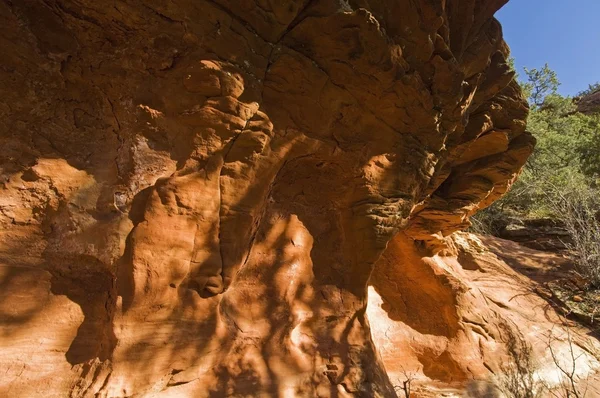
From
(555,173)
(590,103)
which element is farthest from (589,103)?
(555,173)

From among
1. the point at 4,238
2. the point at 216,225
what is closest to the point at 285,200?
the point at 216,225

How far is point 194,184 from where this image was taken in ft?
8.22

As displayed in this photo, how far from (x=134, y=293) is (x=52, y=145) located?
3.65ft

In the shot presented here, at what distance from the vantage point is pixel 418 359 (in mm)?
5293

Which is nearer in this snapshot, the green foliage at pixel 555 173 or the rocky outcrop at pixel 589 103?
the green foliage at pixel 555 173

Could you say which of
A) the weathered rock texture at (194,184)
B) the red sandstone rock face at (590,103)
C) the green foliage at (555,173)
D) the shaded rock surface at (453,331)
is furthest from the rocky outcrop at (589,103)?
the weathered rock texture at (194,184)

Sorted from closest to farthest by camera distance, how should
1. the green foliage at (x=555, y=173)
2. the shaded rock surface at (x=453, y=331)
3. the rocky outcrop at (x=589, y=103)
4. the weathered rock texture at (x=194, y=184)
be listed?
the weathered rock texture at (x=194, y=184) → the shaded rock surface at (x=453, y=331) → the green foliage at (x=555, y=173) → the rocky outcrop at (x=589, y=103)

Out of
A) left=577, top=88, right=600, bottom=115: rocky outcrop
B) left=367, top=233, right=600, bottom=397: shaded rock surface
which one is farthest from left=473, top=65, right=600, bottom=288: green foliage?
left=577, top=88, right=600, bottom=115: rocky outcrop

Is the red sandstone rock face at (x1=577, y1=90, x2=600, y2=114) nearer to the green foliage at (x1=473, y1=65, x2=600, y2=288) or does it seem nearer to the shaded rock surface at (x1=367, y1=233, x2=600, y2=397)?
the green foliage at (x1=473, y1=65, x2=600, y2=288)

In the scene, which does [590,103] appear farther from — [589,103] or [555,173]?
[555,173]

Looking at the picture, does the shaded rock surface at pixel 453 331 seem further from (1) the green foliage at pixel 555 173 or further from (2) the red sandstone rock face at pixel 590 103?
(2) the red sandstone rock face at pixel 590 103

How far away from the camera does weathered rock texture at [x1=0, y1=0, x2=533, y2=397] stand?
224 centimetres

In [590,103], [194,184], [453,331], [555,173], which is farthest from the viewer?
[590,103]

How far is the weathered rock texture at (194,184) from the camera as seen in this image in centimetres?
224
